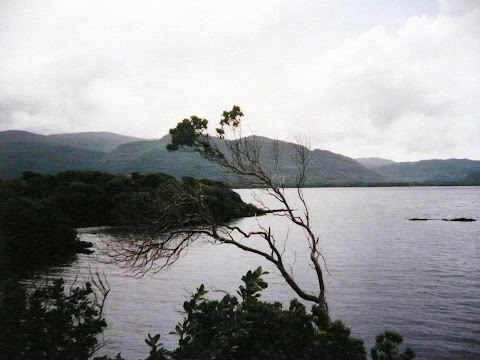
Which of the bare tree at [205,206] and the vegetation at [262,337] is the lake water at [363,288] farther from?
the bare tree at [205,206]

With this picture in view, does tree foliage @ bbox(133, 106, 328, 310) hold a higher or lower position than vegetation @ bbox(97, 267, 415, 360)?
higher

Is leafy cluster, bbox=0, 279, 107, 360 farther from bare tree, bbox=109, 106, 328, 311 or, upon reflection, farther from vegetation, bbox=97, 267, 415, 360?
bare tree, bbox=109, 106, 328, 311

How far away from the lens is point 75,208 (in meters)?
70.8

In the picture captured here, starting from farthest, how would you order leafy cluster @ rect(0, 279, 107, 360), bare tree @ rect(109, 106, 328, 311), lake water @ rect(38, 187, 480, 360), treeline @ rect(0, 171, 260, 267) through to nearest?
1. lake water @ rect(38, 187, 480, 360)
2. treeline @ rect(0, 171, 260, 267)
3. bare tree @ rect(109, 106, 328, 311)
4. leafy cluster @ rect(0, 279, 107, 360)

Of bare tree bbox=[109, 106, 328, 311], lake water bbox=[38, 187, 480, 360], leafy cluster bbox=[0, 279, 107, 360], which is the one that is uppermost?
bare tree bbox=[109, 106, 328, 311]

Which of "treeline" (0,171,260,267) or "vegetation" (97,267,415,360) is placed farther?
"treeline" (0,171,260,267)

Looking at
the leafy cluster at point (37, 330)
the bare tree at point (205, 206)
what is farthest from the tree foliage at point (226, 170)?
the leafy cluster at point (37, 330)

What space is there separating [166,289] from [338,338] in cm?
2676

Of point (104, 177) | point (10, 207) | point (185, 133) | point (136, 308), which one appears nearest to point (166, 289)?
point (136, 308)

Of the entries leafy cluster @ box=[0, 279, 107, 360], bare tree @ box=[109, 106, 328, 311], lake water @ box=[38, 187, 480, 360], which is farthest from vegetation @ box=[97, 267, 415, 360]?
bare tree @ box=[109, 106, 328, 311]

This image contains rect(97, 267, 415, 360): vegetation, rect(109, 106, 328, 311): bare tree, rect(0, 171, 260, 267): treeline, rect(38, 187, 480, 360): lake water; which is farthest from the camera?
rect(38, 187, 480, 360): lake water

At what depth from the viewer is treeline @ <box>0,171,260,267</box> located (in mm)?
12422

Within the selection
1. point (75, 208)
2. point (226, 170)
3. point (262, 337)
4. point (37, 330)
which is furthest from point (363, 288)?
point (75, 208)

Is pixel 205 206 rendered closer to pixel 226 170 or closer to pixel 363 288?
pixel 226 170
